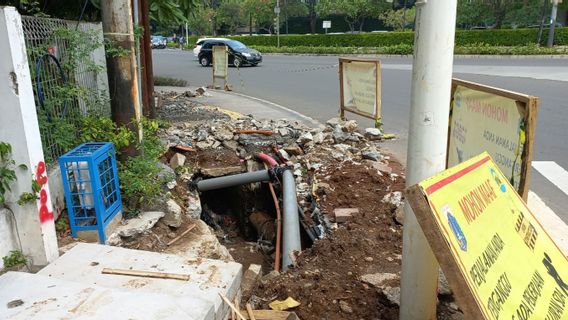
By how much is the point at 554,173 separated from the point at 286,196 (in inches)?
140

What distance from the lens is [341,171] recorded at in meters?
6.37

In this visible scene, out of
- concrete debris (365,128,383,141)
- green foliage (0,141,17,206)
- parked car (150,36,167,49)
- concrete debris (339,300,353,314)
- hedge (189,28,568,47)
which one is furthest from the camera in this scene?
Answer: parked car (150,36,167,49)

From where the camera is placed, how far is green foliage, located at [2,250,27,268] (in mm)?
3355

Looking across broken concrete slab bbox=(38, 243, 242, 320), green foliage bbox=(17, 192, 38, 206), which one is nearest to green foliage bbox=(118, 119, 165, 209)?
broken concrete slab bbox=(38, 243, 242, 320)

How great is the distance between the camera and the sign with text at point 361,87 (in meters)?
8.31

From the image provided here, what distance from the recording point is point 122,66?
471 cm

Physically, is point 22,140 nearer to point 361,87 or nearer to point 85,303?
point 85,303

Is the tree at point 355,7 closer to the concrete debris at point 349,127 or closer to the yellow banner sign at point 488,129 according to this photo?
the concrete debris at point 349,127

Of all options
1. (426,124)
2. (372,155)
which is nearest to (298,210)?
(372,155)

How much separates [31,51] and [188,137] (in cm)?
418

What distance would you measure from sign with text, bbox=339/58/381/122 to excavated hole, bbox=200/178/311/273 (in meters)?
2.57

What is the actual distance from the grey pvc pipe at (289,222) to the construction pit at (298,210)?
0.31 feet

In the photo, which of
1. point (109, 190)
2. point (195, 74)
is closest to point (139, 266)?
point (109, 190)

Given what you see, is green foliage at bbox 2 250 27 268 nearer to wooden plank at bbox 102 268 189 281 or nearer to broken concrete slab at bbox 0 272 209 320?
broken concrete slab at bbox 0 272 209 320
